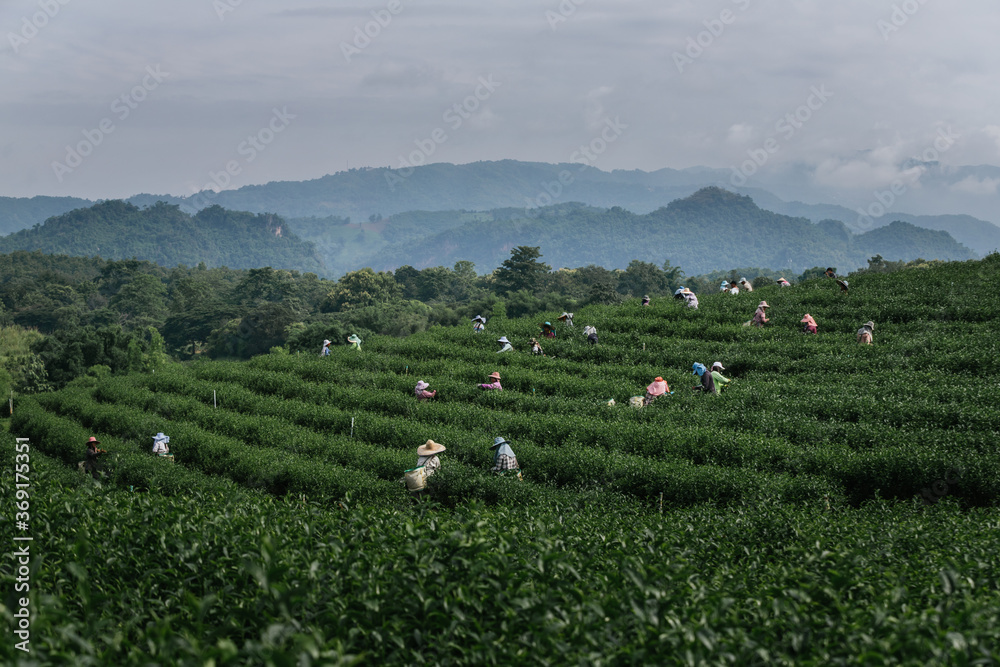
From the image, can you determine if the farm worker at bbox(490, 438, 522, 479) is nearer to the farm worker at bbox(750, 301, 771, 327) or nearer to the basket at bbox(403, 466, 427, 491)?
the basket at bbox(403, 466, 427, 491)

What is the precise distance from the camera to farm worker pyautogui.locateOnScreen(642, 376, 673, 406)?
1955cm

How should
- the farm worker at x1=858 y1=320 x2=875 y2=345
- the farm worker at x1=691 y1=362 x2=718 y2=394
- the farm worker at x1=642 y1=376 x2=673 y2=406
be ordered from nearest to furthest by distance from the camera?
the farm worker at x1=642 y1=376 x2=673 y2=406 → the farm worker at x1=691 y1=362 x2=718 y2=394 → the farm worker at x1=858 y1=320 x2=875 y2=345

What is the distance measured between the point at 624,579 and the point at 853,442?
11.1 meters

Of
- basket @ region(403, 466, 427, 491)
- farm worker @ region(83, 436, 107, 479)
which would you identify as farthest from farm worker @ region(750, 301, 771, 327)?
farm worker @ region(83, 436, 107, 479)

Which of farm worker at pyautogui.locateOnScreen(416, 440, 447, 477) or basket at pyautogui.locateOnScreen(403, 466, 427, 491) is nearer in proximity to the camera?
basket at pyautogui.locateOnScreen(403, 466, 427, 491)

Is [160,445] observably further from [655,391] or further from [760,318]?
[760,318]

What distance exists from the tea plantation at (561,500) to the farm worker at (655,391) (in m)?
0.96

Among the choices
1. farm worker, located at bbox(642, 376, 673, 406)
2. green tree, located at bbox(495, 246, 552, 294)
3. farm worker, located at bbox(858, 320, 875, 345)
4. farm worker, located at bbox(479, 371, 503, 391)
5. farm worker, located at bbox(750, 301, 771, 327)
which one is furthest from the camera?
green tree, located at bbox(495, 246, 552, 294)

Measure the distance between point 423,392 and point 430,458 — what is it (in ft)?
22.1

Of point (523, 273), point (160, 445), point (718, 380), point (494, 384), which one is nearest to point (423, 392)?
point (494, 384)

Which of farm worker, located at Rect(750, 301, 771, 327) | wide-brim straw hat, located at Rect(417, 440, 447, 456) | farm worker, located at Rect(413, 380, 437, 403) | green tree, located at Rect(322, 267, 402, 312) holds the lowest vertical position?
wide-brim straw hat, located at Rect(417, 440, 447, 456)

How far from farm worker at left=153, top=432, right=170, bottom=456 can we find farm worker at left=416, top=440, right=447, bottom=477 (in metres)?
8.39

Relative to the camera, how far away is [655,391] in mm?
19609

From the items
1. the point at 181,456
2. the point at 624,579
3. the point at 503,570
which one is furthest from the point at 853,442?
the point at 181,456
